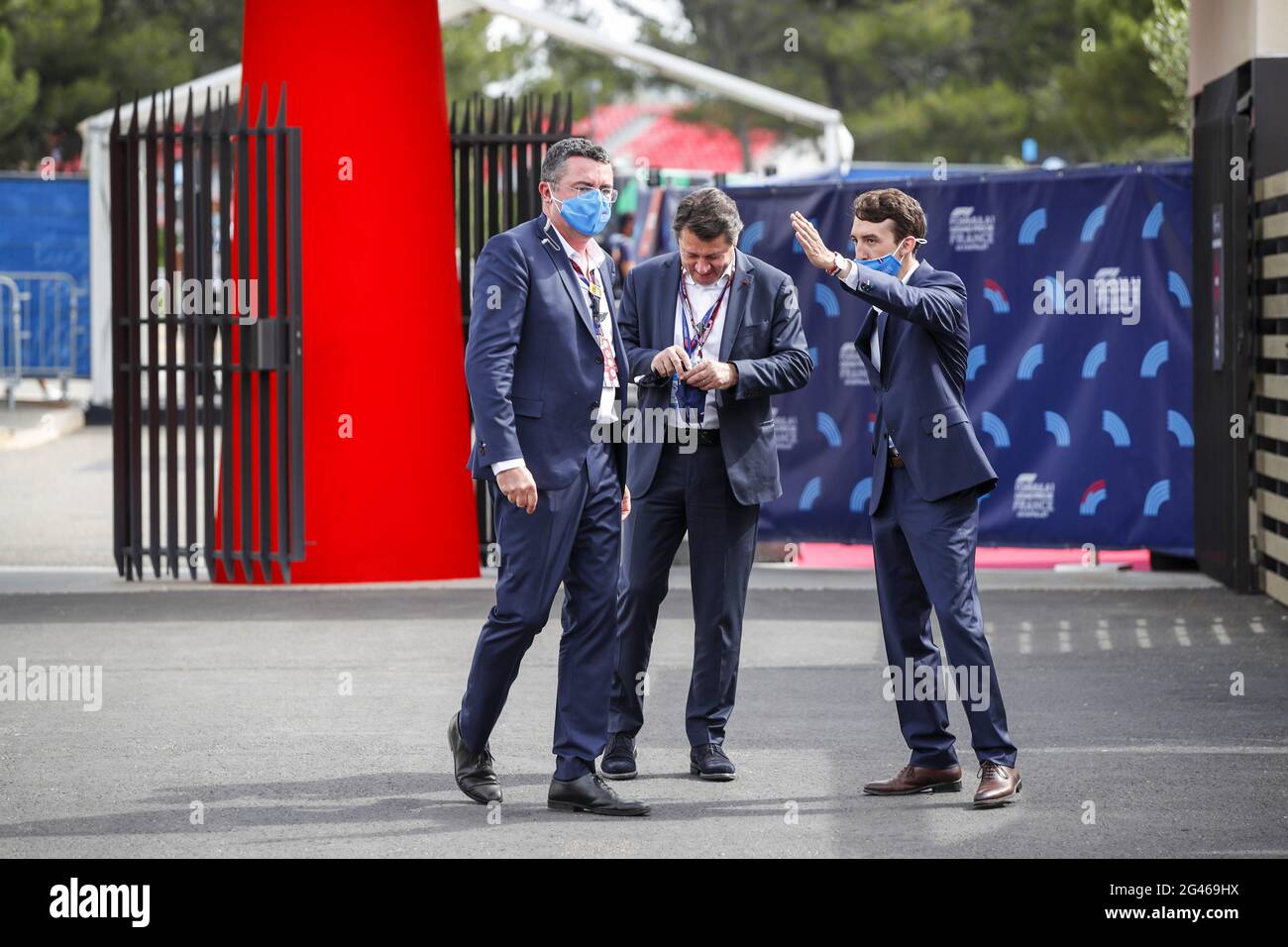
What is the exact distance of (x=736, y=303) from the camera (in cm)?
688

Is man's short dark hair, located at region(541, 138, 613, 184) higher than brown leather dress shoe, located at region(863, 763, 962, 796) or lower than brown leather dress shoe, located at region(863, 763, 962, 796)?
higher

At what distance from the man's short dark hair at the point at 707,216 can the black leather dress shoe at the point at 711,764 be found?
5.65 ft

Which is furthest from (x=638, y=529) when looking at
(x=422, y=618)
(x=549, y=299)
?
(x=422, y=618)

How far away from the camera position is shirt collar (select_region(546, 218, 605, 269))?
633 centimetres

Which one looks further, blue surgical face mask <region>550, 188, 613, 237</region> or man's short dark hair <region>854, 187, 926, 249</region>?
man's short dark hair <region>854, 187, 926, 249</region>

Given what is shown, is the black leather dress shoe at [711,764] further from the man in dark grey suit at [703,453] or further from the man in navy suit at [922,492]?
the man in navy suit at [922,492]

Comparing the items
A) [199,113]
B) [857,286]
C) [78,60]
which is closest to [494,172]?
[857,286]

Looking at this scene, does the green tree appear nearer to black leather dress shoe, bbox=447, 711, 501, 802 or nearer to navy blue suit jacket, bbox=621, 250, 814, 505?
navy blue suit jacket, bbox=621, 250, 814, 505

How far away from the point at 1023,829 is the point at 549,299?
85.0 inches

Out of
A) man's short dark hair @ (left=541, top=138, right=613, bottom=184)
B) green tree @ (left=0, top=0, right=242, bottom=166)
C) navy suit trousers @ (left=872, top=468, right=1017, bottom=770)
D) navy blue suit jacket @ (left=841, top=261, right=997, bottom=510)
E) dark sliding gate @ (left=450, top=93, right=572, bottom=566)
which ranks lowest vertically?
navy suit trousers @ (left=872, top=468, right=1017, bottom=770)

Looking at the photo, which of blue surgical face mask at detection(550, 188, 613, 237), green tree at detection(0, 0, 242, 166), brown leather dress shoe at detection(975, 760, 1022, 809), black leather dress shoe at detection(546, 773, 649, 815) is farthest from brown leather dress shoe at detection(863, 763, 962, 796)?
green tree at detection(0, 0, 242, 166)

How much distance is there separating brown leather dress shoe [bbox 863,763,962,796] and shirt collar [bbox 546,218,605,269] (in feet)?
6.30

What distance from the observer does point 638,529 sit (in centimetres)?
689
